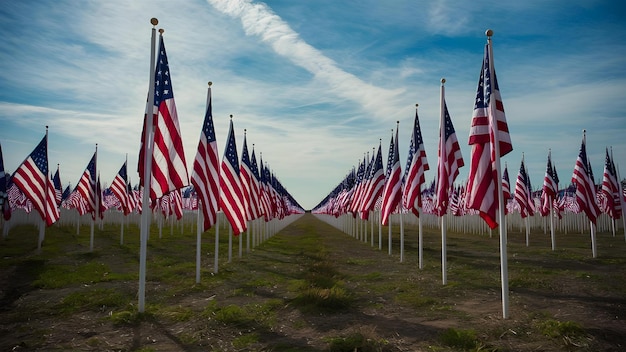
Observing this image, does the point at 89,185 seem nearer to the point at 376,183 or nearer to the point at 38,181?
the point at 38,181

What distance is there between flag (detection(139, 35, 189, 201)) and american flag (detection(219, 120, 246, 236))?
530 centimetres

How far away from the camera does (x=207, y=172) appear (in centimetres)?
1467

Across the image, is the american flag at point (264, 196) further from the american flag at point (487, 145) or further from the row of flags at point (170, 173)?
the american flag at point (487, 145)

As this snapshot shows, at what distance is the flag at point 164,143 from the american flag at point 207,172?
296 cm

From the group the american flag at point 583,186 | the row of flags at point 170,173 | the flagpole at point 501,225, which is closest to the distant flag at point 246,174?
the row of flags at point 170,173

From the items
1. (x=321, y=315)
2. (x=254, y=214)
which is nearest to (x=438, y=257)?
(x=254, y=214)

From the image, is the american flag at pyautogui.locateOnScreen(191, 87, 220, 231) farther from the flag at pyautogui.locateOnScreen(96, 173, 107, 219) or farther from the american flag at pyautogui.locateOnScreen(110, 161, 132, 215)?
the american flag at pyautogui.locateOnScreen(110, 161, 132, 215)

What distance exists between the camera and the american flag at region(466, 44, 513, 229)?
1029 centimetres

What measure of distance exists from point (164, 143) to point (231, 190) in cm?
671

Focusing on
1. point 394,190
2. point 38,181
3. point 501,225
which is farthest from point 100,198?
point 501,225

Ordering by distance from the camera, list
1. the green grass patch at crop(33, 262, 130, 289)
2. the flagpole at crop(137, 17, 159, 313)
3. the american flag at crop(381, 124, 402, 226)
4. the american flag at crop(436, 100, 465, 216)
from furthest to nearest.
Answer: the american flag at crop(381, 124, 402, 226), the green grass patch at crop(33, 262, 130, 289), the american flag at crop(436, 100, 465, 216), the flagpole at crop(137, 17, 159, 313)

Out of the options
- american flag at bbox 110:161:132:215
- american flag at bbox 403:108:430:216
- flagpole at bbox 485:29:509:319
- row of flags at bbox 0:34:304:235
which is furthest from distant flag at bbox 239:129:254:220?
flagpole at bbox 485:29:509:319

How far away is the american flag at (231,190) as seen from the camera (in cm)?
1664

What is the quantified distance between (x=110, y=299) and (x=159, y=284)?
10.1 ft
